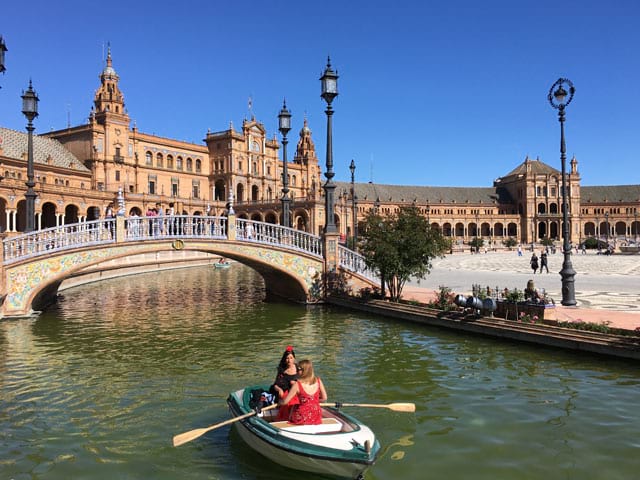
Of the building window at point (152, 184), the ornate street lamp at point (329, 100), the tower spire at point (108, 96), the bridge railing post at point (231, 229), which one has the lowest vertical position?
the bridge railing post at point (231, 229)

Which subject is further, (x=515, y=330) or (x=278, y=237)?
(x=278, y=237)

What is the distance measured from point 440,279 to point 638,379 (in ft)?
61.2

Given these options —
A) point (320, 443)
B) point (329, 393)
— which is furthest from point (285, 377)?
point (329, 393)

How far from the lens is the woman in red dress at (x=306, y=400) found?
777 cm

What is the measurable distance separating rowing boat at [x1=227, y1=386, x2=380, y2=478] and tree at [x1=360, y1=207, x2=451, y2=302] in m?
12.0

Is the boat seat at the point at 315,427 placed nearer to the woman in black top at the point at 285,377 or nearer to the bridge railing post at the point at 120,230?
the woman in black top at the point at 285,377

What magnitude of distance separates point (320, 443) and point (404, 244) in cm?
1350

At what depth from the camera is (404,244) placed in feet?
65.4

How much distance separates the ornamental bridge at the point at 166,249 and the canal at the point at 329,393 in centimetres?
174

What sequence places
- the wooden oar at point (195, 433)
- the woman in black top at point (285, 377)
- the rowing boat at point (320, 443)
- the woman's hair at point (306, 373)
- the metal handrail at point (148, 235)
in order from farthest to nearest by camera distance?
the metal handrail at point (148, 235) < the woman in black top at point (285, 377) < the woman's hair at point (306, 373) < the wooden oar at point (195, 433) < the rowing boat at point (320, 443)

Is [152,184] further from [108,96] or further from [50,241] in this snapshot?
[50,241]

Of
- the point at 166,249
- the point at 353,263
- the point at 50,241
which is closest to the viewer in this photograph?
the point at 50,241

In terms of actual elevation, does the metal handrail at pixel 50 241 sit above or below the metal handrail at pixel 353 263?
above

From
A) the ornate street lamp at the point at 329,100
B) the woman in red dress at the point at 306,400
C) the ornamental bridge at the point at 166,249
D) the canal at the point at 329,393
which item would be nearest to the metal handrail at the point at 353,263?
the ornamental bridge at the point at 166,249
